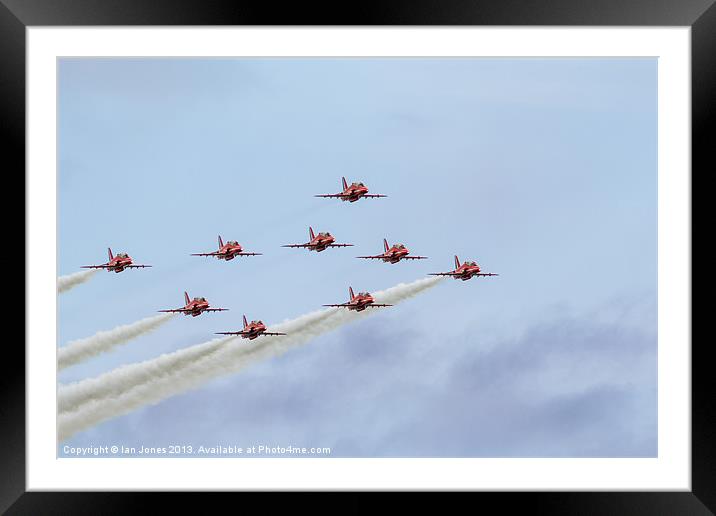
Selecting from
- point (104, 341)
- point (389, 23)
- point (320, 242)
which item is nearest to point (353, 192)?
point (320, 242)

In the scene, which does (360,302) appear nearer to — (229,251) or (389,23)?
(229,251)

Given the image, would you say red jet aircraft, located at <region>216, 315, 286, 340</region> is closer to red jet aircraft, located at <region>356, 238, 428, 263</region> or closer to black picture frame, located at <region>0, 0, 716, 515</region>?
red jet aircraft, located at <region>356, 238, 428, 263</region>

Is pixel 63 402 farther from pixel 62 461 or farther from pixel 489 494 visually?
pixel 489 494

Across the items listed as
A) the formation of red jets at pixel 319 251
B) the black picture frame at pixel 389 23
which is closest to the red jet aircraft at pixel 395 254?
the formation of red jets at pixel 319 251

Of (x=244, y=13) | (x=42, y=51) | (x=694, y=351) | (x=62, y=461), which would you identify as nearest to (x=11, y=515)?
(x=62, y=461)

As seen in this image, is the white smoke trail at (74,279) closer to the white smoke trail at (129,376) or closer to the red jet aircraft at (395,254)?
the white smoke trail at (129,376)

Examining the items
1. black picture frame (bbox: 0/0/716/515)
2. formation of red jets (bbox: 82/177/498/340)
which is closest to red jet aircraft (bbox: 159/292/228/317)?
formation of red jets (bbox: 82/177/498/340)
